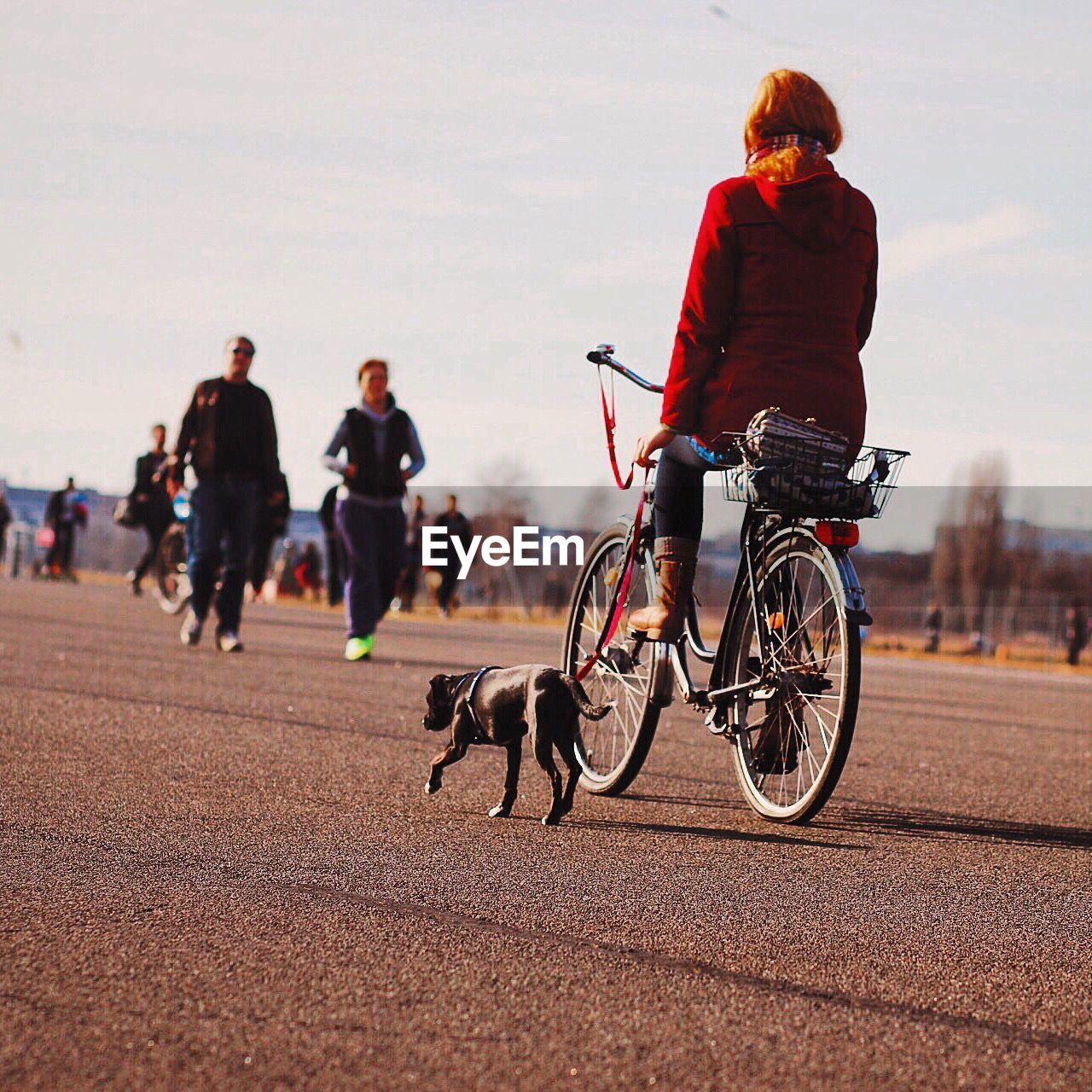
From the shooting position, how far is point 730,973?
342 cm

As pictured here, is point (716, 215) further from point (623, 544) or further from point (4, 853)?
point (4, 853)

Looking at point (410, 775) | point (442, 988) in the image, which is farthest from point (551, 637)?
point (442, 988)

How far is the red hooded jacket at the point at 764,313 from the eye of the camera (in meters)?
5.12

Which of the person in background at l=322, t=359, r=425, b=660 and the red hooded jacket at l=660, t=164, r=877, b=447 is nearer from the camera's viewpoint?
the red hooded jacket at l=660, t=164, r=877, b=447

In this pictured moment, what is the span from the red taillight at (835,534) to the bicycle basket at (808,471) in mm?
47

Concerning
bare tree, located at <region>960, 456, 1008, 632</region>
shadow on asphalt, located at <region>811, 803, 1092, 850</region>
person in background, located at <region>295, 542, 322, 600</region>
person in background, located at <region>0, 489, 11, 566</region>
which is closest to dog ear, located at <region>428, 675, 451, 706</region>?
shadow on asphalt, located at <region>811, 803, 1092, 850</region>

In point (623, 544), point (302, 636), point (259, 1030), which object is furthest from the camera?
point (302, 636)

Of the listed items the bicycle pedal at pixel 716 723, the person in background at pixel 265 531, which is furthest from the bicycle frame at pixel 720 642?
the person in background at pixel 265 531

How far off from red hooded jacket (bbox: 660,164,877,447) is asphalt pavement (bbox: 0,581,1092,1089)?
1.31 meters

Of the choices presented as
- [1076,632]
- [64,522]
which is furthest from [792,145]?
[64,522]

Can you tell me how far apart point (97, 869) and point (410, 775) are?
2146 mm

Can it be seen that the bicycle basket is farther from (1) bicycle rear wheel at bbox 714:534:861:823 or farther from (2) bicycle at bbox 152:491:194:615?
(2) bicycle at bbox 152:491:194:615

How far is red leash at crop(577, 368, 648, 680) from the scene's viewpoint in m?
5.87

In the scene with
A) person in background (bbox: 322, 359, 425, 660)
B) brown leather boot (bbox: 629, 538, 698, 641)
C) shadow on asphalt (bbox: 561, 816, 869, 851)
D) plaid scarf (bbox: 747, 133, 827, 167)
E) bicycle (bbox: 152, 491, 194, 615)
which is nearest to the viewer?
shadow on asphalt (bbox: 561, 816, 869, 851)
